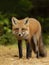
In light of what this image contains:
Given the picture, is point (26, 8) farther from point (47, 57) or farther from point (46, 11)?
point (47, 57)

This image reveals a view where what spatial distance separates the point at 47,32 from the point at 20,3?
1902mm

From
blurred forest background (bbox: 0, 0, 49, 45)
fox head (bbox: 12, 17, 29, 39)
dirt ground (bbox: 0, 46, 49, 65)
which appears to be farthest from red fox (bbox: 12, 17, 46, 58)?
blurred forest background (bbox: 0, 0, 49, 45)

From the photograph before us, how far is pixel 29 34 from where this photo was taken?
1012cm

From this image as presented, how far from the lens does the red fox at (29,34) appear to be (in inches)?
388

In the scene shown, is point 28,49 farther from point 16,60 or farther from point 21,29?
point 21,29

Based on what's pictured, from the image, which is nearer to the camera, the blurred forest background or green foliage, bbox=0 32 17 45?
green foliage, bbox=0 32 17 45

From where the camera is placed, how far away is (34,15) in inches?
649

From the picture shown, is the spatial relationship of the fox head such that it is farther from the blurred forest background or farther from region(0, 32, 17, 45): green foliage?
the blurred forest background

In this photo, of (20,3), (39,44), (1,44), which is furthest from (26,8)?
(39,44)

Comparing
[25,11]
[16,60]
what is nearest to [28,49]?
[16,60]

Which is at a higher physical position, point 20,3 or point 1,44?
point 20,3

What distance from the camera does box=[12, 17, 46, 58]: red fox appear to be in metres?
9.85

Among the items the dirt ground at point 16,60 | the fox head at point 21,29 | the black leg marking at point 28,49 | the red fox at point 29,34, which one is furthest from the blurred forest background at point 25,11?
the fox head at point 21,29

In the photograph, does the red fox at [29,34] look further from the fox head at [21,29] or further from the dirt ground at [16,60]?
the dirt ground at [16,60]
